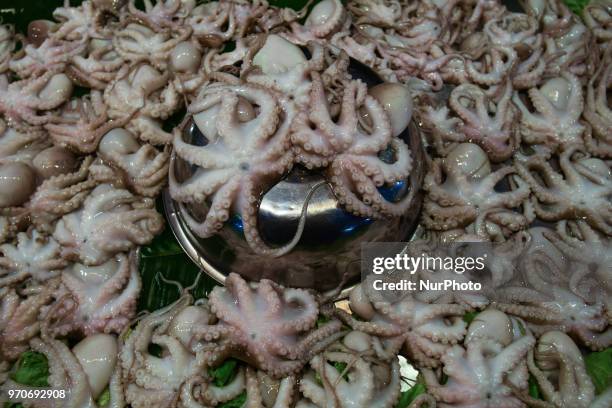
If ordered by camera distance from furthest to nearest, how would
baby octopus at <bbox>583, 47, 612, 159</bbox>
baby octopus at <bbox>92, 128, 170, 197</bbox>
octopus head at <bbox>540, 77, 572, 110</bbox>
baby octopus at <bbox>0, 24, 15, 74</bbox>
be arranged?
baby octopus at <bbox>0, 24, 15, 74</bbox>
octopus head at <bbox>540, 77, 572, 110</bbox>
baby octopus at <bbox>583, 47, 612, 159</bbox>
baby octopus at <bbox>92, 128, 170, 197</bbox>

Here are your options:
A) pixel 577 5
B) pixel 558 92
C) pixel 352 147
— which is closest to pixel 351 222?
pixel 352 147

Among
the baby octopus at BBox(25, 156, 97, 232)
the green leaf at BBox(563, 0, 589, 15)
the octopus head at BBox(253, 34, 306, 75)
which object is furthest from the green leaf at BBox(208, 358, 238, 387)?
the green leaf at BBox(563, 0, 589, 15)

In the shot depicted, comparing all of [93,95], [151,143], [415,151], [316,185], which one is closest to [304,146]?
[316,185]

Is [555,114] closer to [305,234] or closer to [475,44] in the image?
[475,44]

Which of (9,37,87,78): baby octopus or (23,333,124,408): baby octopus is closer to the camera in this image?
(23,333,124,408): baby octopus

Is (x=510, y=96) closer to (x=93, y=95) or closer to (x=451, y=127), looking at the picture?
(x=451, y=127)

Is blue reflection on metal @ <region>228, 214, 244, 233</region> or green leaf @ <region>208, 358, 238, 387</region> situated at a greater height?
blue reflection on metal @ <region>228, 214, 244, 233</region>

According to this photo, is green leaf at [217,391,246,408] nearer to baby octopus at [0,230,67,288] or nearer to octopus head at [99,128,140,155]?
baby octopus at [0,230,67,288]
